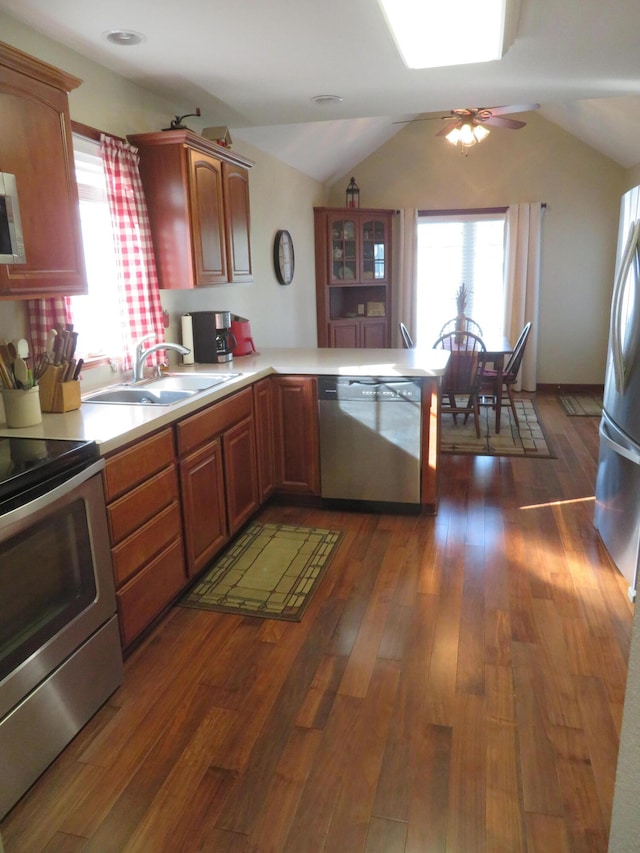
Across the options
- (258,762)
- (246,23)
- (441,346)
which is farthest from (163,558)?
(441,346)

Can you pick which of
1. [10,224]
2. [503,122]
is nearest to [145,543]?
[10,224]

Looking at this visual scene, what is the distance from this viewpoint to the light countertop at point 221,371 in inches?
84.8

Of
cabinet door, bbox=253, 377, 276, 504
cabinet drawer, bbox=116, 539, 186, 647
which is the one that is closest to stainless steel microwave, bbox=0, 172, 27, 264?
cabinet drawer, bbox=116, 539, 186, 647

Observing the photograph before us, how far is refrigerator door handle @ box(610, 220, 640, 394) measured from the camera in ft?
8.96

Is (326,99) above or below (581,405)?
above

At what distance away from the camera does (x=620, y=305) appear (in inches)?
112

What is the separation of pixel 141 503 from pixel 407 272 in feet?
18.5

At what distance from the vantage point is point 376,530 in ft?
11.3

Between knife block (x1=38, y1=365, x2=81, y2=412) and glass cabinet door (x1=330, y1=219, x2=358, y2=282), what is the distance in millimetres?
4629

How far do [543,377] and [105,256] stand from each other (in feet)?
18.3

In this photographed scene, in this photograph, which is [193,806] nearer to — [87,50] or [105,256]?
[105,256]

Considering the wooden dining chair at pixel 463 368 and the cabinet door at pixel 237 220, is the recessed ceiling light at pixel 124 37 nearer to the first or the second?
the cabinet door at pixel 237 220

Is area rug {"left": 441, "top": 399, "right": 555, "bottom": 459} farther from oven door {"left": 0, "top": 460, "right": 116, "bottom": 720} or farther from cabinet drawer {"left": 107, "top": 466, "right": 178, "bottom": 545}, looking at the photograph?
oven door {"left": 0, "top": 460, "right": 116, "bottom": 720}

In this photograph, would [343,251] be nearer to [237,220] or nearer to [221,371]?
[237,220]
